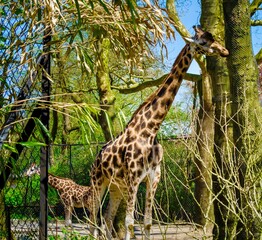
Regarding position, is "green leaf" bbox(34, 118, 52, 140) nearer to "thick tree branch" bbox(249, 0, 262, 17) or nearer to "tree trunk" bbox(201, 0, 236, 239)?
"tree trunk" bbox(201, 0, 236, 239)

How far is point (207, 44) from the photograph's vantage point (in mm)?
4078

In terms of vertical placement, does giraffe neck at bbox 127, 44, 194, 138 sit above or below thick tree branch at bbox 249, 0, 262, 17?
below

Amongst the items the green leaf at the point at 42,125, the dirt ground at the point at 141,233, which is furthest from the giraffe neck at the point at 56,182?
the green leaf at the point at 42,125

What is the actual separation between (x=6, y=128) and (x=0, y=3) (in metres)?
0.96

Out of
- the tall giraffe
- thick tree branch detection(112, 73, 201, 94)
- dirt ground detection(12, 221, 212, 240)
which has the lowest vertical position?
dirt ground detection(12, 221, 212, 240)

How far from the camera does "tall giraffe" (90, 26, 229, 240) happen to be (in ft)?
12.9

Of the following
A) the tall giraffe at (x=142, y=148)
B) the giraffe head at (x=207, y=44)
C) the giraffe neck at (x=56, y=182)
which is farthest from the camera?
the giraffe neck at (x=56, y=182)

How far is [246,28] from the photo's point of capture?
14.7 feet

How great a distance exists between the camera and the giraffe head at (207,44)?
4039 mm

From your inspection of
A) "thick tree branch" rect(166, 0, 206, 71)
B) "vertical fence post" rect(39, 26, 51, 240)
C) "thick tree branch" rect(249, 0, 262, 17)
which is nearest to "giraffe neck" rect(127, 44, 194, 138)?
"vertical fence post" rect(39, 26, 51, 240)

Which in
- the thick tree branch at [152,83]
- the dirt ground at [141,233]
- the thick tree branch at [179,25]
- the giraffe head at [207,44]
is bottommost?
the dirt ground at [141,233]

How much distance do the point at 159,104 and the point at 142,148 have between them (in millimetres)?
411

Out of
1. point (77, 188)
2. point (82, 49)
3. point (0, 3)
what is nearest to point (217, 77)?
point (82, 49)

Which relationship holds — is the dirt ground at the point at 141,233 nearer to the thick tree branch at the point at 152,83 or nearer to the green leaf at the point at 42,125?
Answer: the green leaf at the point at 42,125
